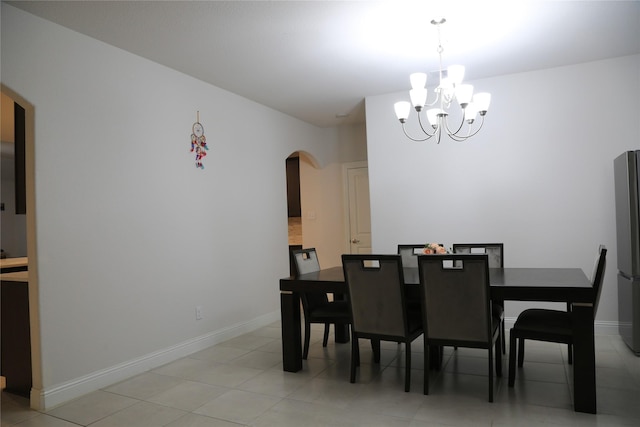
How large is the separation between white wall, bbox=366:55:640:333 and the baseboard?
2.08 meters

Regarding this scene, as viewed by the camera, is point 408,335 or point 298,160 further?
point 298,160

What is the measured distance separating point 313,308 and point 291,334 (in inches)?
13.8

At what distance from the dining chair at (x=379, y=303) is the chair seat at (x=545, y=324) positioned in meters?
0.69

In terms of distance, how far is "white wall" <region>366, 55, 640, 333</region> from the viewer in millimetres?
4117

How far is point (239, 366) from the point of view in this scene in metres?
3.58

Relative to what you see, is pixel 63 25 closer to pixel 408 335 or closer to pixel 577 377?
pixel 408 335

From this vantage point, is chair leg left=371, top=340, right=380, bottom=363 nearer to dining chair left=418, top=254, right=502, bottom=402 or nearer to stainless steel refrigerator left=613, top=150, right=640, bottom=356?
dining chair left=418, top=254, right=502, bottom=402

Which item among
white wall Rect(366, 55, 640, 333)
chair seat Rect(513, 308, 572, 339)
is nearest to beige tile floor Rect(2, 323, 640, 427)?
chair seat Rect(513, 308, 572, 339)

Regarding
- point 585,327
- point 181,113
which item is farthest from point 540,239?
point 181,113

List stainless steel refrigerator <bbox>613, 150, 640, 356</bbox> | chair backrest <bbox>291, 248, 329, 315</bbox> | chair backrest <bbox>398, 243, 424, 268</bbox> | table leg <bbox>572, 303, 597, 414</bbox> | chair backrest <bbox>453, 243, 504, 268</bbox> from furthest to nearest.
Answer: chair backrest <bbox>398, 243, 424, 268</bbox> → chair backrest <bbox>453, 243, 504, 268</bbox> → chair backrest <bbox>291, 248, 329, 315</bbox> → stainless steel refrigerator <bbox>613, 150, 640, 356</bbox> → table leg <bbox>572, 303, 597, 414</bbox>

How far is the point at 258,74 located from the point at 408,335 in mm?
2785

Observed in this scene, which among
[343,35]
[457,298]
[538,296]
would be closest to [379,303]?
[457,298]

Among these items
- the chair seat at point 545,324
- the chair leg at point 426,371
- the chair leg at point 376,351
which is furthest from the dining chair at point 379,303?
the chair seat at point 545,324

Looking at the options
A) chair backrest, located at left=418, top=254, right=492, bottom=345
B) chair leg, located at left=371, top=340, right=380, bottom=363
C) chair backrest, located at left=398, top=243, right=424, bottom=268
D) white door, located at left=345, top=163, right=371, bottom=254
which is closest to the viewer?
chair backrest, located at left=418, top=254, right=492, bottom=345
